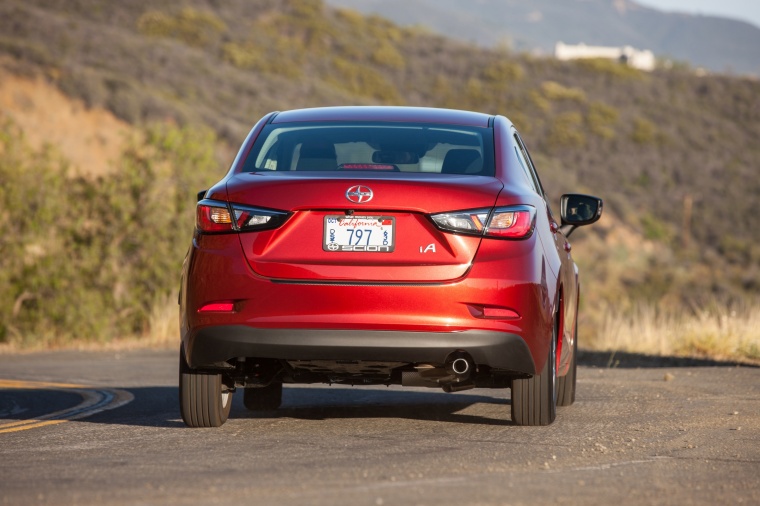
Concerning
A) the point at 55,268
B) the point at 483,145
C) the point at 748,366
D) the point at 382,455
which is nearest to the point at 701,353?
the point at 748,366

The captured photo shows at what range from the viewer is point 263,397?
879 centimetres

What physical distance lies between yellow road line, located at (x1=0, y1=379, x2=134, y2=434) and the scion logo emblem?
2628mm

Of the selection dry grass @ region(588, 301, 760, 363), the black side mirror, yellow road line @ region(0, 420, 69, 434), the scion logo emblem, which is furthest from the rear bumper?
dry grass @ region(588, 301, 760, 363)

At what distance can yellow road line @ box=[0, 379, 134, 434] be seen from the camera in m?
8.08

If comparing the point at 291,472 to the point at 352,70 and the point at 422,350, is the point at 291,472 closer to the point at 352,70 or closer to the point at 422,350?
the point at 422,350

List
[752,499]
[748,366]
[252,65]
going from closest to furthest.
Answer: [752,499]
[748,366]
[252,65]

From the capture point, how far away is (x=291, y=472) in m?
5.89

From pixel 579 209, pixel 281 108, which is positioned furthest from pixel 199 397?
pixel 281 108

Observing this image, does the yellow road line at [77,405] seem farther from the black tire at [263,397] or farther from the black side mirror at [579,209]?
the black side mirror at [579,209]

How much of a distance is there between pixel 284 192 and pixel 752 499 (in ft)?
9.17

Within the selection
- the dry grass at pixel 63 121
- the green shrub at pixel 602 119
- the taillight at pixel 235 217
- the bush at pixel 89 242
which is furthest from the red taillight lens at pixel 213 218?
the green shrub at pixel 602 119

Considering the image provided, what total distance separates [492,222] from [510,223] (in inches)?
4.4

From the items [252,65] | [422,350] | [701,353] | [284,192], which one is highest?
[252,65]

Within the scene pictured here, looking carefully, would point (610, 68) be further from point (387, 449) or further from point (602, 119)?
point (387, 449)
